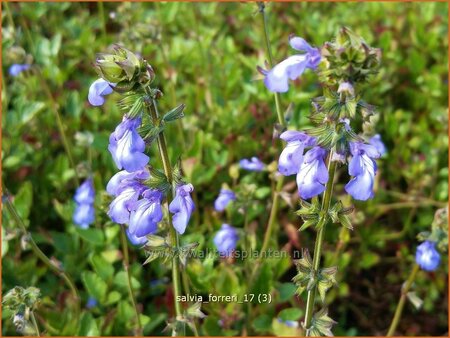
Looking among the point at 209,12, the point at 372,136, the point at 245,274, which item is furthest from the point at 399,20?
the point at 245,274

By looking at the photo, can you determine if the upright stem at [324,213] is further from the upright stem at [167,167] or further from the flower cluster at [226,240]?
the flower cluster at [226,240]

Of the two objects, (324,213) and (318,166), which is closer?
(318,166)

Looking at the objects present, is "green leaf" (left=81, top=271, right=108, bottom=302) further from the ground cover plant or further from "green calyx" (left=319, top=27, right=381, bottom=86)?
"green calyx" (left=319, top=27, right=381, bottom=86)

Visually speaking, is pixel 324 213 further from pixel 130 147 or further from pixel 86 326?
pixel 86 326

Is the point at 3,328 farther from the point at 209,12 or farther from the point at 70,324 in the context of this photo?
the point at 209,12

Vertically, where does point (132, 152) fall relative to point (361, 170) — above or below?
above

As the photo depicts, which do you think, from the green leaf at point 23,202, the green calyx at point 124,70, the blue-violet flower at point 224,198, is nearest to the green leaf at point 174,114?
the green calyx at point 124,70

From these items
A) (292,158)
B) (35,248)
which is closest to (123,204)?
(292,158)
